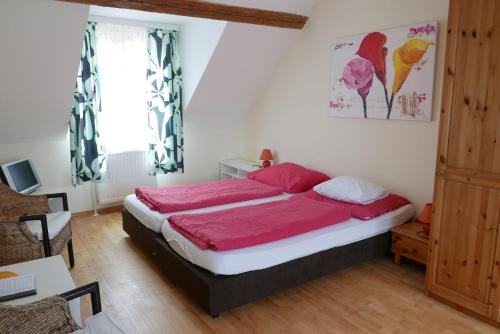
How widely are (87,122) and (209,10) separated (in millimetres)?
1884

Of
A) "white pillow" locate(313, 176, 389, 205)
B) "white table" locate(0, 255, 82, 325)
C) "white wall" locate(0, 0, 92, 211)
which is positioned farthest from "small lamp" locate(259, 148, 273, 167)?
"white table" locate(0, 255, 82, 325)

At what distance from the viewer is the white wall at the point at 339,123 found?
320cm

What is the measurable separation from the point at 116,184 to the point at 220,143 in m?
1.56

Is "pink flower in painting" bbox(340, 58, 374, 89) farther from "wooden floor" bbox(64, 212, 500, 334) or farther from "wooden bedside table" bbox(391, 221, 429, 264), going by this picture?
"wooden floor" bbox(64, 212, 500, 334)

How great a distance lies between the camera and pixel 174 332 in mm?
2287

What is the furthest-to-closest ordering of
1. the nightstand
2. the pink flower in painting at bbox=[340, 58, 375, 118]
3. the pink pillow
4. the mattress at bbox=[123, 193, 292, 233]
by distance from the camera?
the nightstand → the pink pillow → the pink flower in painting at bbox=[340, 58, 375, 118] → the mattress at bbox=[123, 193, 292, 233]

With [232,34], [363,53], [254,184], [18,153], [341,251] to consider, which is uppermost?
[232,34]

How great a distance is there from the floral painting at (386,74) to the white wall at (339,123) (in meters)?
0.07

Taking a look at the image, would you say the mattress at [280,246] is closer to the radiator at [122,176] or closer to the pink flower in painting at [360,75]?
the pink flower in painting at [360,75]

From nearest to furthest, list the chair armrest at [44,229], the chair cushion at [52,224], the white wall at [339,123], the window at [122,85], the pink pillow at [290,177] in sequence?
the chair armrest at [44,229] → the chair cushion at [52,224] → the white wall at [339,123] → the pink pillow at [290,177] → the window at [122,85]

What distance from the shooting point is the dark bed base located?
7.71ft

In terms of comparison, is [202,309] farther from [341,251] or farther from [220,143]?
[220,143]

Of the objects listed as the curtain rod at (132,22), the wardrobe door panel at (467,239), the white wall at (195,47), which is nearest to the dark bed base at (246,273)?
the wardrobe door panel at (467,239)

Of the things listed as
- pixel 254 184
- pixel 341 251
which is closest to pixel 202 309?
pixel 341 251
